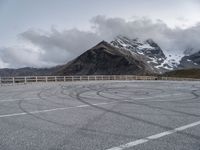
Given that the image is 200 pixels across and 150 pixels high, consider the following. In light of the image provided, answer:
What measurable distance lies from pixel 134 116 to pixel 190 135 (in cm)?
317

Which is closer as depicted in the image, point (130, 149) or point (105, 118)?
point (130, 149)

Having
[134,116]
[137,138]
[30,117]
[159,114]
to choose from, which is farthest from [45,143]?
[159,114]

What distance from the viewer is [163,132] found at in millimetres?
8102

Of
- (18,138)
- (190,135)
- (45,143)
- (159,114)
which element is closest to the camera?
(45,143)

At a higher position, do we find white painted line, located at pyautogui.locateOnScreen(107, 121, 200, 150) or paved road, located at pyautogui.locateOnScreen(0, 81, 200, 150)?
paved road, located at pyautogui.locateOnScreen(0, 81, 200, 150)

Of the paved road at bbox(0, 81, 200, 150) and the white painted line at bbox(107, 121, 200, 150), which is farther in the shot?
the paved road at bbox(0, 81, 200, 150)

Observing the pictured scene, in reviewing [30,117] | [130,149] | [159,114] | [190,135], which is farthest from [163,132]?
[30,117]

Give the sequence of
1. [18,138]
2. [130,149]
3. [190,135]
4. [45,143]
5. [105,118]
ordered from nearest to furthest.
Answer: [130,149], [45,143], [18,138], [190,135], [105,118]

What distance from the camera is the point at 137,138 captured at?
7379 mm

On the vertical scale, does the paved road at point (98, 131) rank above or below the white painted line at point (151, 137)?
above

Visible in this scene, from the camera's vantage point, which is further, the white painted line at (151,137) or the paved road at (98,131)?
the paved road at (98,131)

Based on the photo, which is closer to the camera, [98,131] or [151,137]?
[151,137]

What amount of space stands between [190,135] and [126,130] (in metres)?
1.55

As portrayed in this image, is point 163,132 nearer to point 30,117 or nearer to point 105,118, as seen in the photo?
point 105,118
